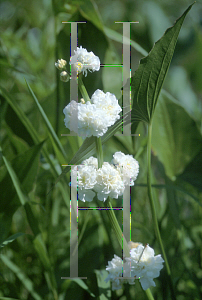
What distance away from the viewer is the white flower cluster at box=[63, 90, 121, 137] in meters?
0.28

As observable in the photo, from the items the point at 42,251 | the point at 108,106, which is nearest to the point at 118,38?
the point at 108,106

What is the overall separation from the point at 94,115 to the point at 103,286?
0.31m

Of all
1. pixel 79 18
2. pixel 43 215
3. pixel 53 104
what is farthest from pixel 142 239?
pixel 79 18

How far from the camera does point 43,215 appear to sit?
1.52ft

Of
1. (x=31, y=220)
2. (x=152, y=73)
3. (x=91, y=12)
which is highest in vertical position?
(x=91, y=12)

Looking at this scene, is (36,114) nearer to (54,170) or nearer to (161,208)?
(54,170)

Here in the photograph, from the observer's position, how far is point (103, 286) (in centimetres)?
41

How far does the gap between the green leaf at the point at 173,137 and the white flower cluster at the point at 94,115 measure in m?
0.18

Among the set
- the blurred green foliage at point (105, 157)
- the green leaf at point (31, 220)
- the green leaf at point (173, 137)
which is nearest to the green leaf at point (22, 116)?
the blurred green foliage at point (105, 157)

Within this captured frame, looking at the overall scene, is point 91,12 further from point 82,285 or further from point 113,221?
point 82,285

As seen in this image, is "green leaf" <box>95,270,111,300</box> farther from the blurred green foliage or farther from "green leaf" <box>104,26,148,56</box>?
"green leaf" <box>104,26,148,56</box>

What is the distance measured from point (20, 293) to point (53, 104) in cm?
37

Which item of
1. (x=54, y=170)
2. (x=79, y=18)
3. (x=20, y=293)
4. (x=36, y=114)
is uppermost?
(x=79, y=18)

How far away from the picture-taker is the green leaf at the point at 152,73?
0.32 m
